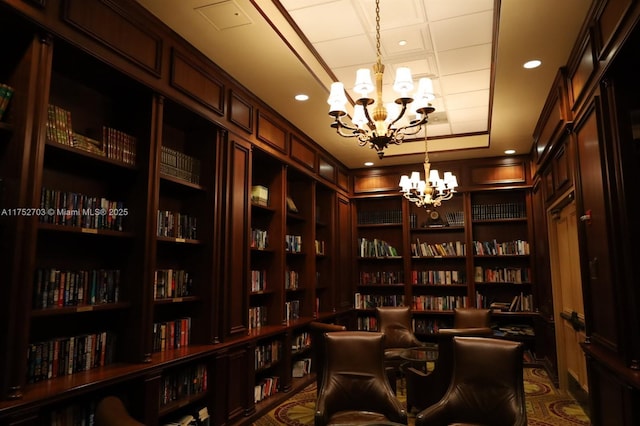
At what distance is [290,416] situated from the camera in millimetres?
4180

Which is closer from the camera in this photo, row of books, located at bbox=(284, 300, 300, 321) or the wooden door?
the wooden door

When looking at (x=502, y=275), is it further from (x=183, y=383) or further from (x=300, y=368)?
(x=183, y=383)

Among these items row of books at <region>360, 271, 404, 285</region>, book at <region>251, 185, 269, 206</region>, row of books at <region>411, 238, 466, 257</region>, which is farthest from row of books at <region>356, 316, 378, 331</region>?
book at <region>251, 185, 269, 206</region>

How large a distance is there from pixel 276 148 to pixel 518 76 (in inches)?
101

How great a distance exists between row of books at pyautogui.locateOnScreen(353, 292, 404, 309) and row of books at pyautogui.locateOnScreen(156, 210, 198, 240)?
13.3 ft

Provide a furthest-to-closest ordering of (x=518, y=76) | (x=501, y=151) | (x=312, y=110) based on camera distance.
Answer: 1. (x=501, y=151)
2. (x=312, y=110)
3. (x=518, y=76)

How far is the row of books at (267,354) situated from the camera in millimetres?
4422

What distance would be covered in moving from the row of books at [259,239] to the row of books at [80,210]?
176 cm

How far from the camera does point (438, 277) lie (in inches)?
272

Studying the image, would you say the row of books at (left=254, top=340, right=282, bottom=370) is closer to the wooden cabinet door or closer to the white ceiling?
the white ceiling

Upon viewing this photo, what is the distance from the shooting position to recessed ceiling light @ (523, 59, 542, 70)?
145 inches

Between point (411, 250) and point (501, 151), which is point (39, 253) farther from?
point (501, 151)

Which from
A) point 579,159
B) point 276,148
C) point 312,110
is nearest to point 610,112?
point 579,159

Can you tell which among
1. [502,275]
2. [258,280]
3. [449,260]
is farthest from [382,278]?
[258,280]
